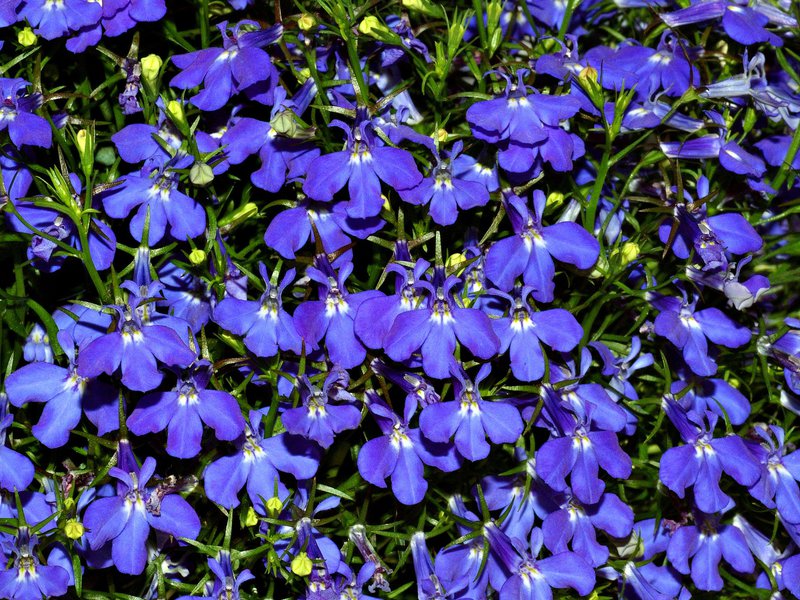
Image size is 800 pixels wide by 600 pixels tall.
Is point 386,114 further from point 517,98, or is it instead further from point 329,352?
point 329,352

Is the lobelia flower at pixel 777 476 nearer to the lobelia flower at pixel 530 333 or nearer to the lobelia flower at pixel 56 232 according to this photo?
the lobelia flower at pixel 530 333

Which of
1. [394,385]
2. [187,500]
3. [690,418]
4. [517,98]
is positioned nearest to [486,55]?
[517,98]

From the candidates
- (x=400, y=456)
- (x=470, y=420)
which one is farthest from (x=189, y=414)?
(x=470, y=420)

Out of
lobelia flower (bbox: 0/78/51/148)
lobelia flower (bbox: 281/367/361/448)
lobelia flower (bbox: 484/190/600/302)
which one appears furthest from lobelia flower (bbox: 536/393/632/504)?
lobelia flower (bbox: 0/78/51/148)

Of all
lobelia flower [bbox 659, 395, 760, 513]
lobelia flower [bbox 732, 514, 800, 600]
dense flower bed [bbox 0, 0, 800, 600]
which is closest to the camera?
dense flower bed [bbox 0, 0, 800, 600]

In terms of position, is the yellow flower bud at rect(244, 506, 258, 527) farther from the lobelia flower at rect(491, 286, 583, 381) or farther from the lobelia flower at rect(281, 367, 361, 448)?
the lobelia flower at rect(491, 286, 583, 381)
